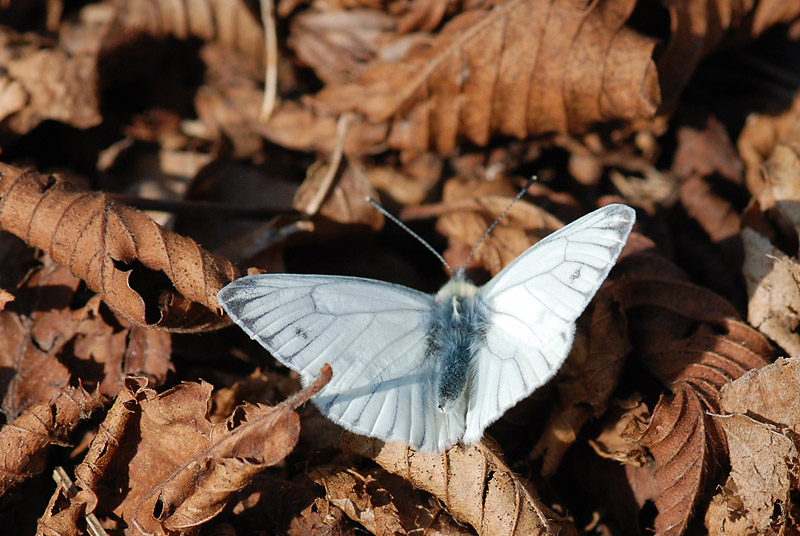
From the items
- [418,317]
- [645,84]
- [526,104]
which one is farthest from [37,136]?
[645,84]

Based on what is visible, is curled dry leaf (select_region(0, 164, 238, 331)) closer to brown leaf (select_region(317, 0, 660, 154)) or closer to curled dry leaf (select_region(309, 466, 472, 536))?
curled dry leaf (select_region(309, 466, 472, 536))

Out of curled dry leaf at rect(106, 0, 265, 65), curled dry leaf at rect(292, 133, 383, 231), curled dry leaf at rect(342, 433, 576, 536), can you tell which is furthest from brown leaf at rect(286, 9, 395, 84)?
curled dry leaf at rect(342, 433, 576, 536)

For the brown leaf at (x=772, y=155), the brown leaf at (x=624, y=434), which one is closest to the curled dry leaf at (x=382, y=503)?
the brown leaf at (x=624, y=434)

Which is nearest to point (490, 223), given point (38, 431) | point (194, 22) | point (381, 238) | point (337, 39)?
point (381, 238)

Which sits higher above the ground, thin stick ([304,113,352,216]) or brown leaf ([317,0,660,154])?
brown leaf ([317,0,660,154])

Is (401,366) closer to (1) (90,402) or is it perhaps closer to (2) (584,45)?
(1) (90,402)

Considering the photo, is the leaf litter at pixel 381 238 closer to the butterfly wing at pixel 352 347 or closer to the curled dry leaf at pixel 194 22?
the curled dry leaf at pixel 194 22

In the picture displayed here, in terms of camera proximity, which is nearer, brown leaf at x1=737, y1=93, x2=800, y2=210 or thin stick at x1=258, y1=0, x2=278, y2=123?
brown leaf at x1=737, y1=93, x2=800, y2=210
